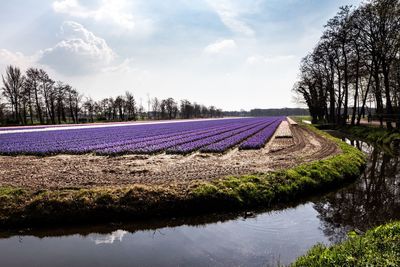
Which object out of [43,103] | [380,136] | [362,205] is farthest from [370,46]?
[43,103]

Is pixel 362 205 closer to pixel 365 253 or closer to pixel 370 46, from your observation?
pixel 365 253

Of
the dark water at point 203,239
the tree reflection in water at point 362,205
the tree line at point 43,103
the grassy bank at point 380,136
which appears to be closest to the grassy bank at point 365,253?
the dark water at point 203,239

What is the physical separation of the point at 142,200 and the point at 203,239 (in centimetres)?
281

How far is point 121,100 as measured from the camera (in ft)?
320

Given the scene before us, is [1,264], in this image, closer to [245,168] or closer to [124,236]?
[124,236]

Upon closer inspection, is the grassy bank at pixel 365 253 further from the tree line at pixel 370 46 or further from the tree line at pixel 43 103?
the tree line at pixel 43 103

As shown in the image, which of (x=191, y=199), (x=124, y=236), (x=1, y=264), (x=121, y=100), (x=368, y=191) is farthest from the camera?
(x=121, y=100)

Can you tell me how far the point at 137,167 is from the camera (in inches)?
633

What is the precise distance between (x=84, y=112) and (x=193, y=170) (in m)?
92.7

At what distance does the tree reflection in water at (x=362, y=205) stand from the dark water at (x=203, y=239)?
0.09 ft

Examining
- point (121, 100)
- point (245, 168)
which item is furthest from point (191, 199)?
point (121, 100)

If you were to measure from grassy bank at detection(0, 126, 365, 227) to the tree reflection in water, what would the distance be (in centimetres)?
140

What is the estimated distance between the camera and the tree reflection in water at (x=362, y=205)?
925 cm

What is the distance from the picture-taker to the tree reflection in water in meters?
9.25
